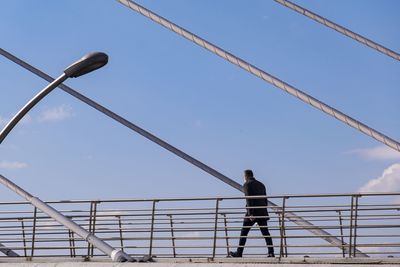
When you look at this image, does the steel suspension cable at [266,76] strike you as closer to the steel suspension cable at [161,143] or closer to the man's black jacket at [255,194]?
the steel suspension cable at [161,143]

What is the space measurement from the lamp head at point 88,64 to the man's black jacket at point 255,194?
11.2ft

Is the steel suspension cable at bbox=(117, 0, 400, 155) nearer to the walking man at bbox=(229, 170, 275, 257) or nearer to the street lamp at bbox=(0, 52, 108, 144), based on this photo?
the walking man at bbox=(229, 170, 275, 257)

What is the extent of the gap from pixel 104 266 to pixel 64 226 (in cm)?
138

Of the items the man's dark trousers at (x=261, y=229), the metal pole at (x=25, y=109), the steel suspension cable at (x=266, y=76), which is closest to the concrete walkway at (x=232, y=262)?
the man's dark trousers at (x=261, y=229)

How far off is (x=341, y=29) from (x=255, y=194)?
7765mm

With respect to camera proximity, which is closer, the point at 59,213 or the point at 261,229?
the point at 261,229

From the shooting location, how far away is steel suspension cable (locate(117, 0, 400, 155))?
18016mm

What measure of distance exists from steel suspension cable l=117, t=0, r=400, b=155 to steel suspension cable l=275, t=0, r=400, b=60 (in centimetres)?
314

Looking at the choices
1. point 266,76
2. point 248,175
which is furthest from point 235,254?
point 266,76

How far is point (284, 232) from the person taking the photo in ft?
48.9

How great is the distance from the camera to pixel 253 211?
15492 mm

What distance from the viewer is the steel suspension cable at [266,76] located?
18016 millimetres

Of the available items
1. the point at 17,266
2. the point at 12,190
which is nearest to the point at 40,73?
the point at 12,190

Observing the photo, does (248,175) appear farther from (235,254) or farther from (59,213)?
(59,213)
